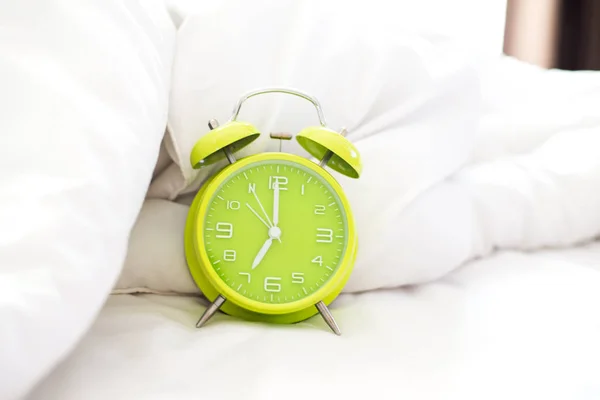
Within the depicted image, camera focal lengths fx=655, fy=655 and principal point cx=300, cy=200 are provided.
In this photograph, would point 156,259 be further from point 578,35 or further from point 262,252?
point 578,35

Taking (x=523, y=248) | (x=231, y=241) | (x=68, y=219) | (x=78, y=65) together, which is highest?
(x=78, y=65)

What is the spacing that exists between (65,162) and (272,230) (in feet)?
1.00

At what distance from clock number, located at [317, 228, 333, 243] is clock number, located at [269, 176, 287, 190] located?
7 centimetres

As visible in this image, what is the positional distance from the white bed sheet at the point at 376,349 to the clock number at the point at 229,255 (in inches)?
3.0

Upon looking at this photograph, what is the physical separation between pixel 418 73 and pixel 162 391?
0.58 m

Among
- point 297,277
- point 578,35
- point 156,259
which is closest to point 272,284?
point 297,277

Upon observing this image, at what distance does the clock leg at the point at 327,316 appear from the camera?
30.5 inches

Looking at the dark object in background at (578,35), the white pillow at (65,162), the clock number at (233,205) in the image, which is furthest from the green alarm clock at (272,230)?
the dark object in background at (578,35)

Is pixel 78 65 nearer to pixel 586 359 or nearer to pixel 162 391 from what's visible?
pixel 162 391

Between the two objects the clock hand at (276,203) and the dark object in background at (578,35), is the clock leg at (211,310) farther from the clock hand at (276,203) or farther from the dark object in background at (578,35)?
the dark object in background at (578,35)

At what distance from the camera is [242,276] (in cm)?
Answer: 82

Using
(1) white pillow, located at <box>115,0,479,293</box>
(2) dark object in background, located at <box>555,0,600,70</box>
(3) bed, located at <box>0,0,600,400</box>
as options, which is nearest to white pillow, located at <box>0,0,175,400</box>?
(3) bed, located at <box>0,0,600,400</box>

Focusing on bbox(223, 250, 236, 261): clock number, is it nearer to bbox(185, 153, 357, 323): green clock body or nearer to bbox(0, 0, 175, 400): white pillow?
bbox(185, 153, 357, 323): green clock body

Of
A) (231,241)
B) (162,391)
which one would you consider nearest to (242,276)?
(231,241)
